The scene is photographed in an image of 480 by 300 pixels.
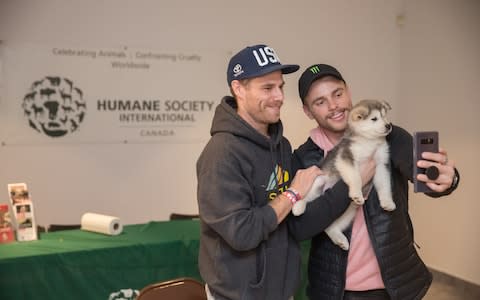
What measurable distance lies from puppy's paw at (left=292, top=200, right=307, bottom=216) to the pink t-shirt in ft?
0.83

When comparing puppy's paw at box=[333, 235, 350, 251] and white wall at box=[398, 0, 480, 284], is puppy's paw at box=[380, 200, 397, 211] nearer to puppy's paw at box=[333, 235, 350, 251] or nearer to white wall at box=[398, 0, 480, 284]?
puppy's paw at box=[333, 235, 350, 251]

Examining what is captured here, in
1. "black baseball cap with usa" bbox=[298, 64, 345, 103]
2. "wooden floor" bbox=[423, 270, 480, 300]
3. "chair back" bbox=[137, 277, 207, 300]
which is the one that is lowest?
"wooden floor" bbox=[423, 270, 480, 300]

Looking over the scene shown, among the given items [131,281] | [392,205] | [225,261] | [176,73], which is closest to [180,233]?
[131,281]

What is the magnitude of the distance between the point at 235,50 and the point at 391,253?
3.44 m

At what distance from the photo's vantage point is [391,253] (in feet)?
5.62

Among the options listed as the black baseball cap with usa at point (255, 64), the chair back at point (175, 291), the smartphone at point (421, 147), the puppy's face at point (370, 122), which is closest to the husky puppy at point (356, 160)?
the puppy's face at point (370, 122)

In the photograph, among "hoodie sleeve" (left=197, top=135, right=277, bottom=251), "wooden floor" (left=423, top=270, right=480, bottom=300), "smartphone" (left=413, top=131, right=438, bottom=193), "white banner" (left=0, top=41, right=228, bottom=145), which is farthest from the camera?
"wooden floor" (left=423, top=270, right=480, bottom=300)

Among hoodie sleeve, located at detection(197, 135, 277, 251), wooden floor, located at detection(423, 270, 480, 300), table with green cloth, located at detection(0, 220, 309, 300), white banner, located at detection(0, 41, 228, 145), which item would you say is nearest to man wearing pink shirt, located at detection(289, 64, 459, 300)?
hoodie sleeve, located at detection(197, 135, 277, 251)

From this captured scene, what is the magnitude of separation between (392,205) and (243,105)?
26.7 inches

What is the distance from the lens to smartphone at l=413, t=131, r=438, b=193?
1.62 m

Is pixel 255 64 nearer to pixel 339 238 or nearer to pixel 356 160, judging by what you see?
pixel 356 160

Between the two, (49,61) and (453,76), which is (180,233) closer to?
(49,61)

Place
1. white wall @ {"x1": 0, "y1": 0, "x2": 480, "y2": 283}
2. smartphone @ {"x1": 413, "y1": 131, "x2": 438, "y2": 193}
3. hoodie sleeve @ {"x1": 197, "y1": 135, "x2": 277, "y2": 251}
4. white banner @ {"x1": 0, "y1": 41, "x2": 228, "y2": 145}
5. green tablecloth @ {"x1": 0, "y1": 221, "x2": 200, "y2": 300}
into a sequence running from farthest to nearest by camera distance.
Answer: white wall @ {"x1": 0, "y1": 0, "x2": 480, "y2": 283} < white banner @ {"x1": 0, "y1": 41, "x2": 228, "y2": 145} < green tablecloth @ {"x1": 0, "y1": 221, "x2": 200, "y2": 300} < smartphone @ {"x1": 413, "y1": 131, "x2": 438, "y2": 193} < hoodie sleeve @ {"x1": 197, "y1": 135, "x2": 277, "y2": 251}

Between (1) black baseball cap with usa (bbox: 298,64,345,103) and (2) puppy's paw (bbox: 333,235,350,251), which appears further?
(1) black baseball cap with usa (bbox: 298,64,345,103)
